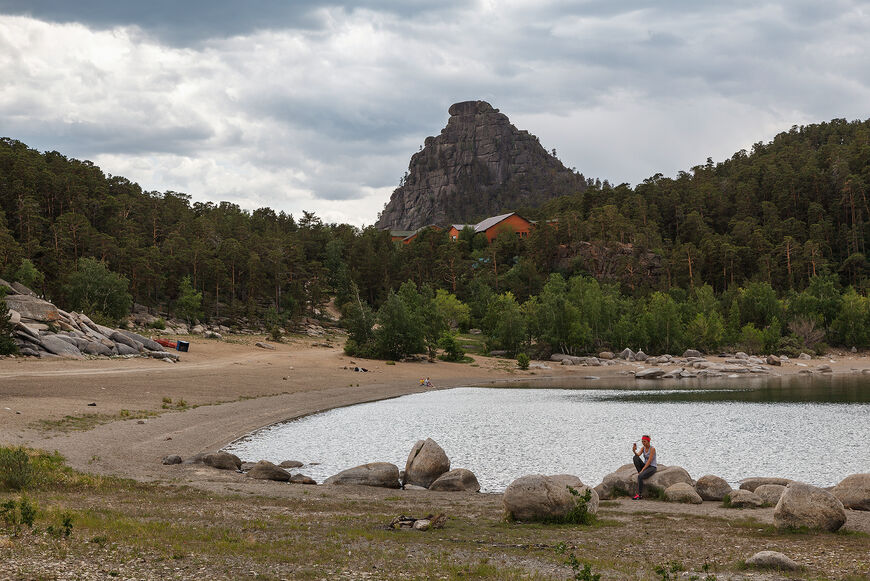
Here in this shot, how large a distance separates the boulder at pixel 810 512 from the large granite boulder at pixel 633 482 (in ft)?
20.3

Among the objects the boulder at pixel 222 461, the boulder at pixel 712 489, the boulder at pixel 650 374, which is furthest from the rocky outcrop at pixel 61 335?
the boulder at pixel 650 374

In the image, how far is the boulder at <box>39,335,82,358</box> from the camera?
53.2 metres

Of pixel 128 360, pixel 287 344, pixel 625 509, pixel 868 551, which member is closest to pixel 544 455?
pixel 625 509

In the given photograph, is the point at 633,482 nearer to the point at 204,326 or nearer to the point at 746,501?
the point at 746,501

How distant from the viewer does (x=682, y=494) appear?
21.7 metres

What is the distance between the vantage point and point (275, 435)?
3672cm

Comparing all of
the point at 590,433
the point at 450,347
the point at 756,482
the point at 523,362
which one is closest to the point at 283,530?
the point at 756,482

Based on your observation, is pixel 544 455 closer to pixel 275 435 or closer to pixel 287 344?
pixel 275 435

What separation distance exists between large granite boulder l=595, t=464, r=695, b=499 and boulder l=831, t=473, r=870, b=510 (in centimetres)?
461

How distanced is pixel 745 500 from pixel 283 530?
13936mm

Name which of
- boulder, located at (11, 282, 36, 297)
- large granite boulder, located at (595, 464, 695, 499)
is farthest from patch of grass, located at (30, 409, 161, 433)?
boulder, located at (11, 282, 36, 297)

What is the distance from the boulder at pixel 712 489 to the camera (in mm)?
21703

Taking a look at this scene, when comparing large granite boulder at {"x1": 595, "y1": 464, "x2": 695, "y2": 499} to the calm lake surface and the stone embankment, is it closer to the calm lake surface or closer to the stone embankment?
the calm lake surface

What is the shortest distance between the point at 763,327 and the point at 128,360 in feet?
308
